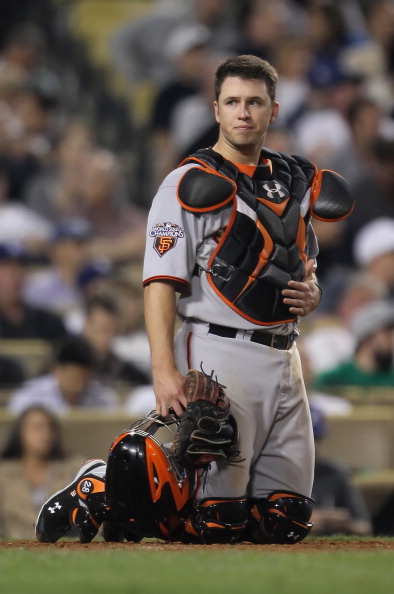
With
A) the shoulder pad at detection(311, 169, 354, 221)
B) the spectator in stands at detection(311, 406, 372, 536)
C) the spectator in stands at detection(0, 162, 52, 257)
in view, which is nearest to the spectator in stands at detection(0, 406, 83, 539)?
the spectator in stands at detection(311, 406, 372, 536)

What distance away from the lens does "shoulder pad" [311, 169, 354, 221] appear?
4812mm

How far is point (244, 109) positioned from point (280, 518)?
4.72ft

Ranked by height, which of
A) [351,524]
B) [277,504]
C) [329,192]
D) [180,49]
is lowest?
[351,524]

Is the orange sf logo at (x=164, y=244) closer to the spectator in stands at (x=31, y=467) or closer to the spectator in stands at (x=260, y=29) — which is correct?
the spectator in stands at (x=31, y=467)

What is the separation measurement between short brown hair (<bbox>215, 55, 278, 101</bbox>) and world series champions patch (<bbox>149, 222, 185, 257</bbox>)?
523 mm

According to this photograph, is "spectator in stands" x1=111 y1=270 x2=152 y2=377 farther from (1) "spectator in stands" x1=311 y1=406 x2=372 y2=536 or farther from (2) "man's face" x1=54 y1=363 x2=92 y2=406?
(1) "spectator in stands" x1=311 y1=406 x2=372 y2=536

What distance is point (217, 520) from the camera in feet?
15.0

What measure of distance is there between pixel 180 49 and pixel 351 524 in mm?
6850

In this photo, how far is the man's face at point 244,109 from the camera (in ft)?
15.3

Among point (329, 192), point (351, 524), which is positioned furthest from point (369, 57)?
point (329, 192)

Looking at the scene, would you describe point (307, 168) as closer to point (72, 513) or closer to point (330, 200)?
point (330, 200)

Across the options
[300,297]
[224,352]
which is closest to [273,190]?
[300,297]

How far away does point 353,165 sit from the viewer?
11711 mm

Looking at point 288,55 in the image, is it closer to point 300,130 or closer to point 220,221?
point 300,130
